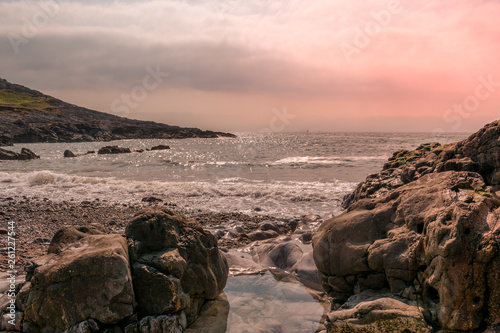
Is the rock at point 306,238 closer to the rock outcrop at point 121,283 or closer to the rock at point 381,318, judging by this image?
the rock outcrop at point 121,283

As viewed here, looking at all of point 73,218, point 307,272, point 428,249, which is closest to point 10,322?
point 307,272

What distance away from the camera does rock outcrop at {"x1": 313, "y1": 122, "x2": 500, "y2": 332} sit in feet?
A: 14.1

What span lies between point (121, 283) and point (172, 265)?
37.9 inches

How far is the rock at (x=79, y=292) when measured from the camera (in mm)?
4910

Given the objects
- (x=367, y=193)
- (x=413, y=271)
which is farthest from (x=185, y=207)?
(x=413, y=271)

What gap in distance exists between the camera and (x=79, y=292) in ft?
16.3

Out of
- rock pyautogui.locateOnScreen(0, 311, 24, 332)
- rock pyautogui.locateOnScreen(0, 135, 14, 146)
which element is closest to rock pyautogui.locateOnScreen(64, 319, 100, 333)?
rock pyautogui.locateOnScreen(0, 311, 24, 332)

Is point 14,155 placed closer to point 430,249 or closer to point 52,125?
point 430,249

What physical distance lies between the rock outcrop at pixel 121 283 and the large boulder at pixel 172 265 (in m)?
0.02

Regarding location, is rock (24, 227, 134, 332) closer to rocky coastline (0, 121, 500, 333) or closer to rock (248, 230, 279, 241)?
rocky coastline (0, 121, 500, 333)

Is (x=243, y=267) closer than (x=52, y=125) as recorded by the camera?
Yes

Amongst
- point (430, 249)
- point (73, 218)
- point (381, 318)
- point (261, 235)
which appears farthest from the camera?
point (73, 218)

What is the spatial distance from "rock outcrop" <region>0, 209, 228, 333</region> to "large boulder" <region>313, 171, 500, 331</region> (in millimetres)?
2664

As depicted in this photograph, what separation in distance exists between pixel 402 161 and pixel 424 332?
38.0 feet
